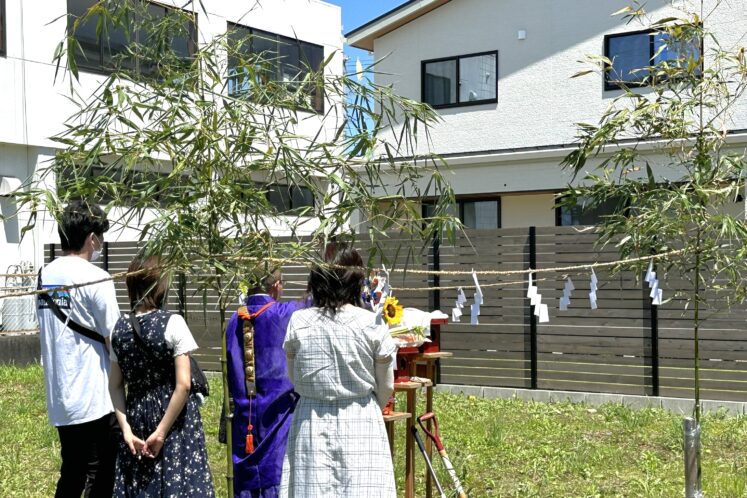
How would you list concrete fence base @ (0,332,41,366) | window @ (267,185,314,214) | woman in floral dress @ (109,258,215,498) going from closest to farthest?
window @ (267,185,314,214), woman in floral dress @ (109,258,215,498), concrete fence base @ (0,332,41,366)

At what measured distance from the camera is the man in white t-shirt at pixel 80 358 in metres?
4.73

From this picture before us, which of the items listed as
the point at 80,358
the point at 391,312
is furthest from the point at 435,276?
the point at 80,358

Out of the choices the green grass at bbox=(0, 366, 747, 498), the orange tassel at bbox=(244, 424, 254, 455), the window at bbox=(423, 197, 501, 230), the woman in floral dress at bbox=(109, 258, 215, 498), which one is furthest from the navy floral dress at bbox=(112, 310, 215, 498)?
the window at bbox=(423, 197, 501, 230)

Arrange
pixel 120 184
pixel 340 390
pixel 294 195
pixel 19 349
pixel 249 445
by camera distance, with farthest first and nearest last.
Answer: pixel 19 349 < pixel 249 445 < pixel 294 195 < pixel 340 390 < pixel 120 184

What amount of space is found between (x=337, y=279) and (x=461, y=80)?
43.7 ft

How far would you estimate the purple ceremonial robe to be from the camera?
5.14 metres

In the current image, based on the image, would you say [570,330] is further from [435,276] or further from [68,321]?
[68,321]

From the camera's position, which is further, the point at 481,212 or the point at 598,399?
the point at 481,212

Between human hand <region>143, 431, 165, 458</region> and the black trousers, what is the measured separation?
0.36 meters

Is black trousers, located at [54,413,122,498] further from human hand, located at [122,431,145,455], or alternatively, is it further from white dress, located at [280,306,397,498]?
white dress, located at [280,306,397,498]

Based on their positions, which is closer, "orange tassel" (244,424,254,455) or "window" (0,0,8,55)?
"orange tassel" (244,424,254,455)

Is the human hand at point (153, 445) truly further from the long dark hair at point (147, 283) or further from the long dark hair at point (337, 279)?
the long dark hair at point (337, 279)

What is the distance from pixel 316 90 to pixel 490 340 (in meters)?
6.54

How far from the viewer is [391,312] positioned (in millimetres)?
5258
